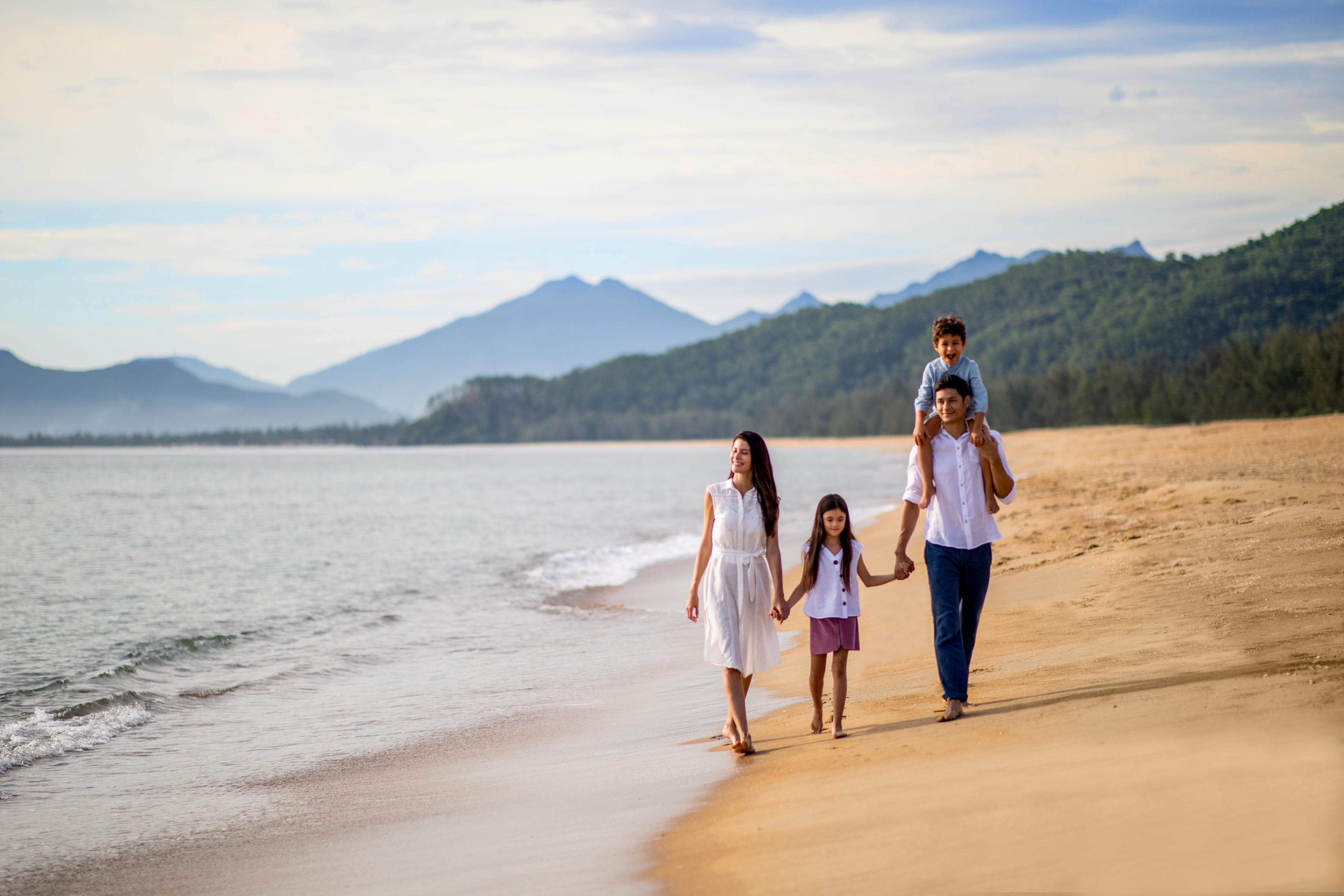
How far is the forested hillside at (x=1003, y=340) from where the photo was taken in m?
85.0

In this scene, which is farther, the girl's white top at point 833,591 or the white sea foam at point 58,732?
the white sea foam at point 58,732

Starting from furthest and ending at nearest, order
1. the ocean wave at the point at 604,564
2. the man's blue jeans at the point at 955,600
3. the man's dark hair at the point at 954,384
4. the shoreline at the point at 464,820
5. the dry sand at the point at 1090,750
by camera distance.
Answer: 1. the ocean wave at the point at 604,564
2. the man's blue jeans at the point at 955,600
3. the man's dark hair at the point at 954,384
4. the shoreline at the point at 464,820
5. the dry sand at the point at 1090,750

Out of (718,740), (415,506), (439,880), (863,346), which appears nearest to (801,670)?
(718,740)

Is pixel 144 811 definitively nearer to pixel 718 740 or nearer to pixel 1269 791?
pixel 718 740

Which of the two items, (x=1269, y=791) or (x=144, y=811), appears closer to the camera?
(x=1269, y=791)

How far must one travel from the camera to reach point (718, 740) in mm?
6629

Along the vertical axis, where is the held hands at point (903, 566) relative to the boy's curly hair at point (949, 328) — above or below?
below

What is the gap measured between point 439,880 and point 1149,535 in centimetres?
939

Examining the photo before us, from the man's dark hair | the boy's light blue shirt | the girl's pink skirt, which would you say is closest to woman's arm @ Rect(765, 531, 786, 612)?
the girl's pink skirt

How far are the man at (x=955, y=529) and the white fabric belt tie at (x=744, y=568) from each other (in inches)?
34.5

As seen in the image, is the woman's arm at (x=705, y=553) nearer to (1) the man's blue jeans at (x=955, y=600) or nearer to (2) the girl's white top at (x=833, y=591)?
(2) the girl's white top at (x=833, y=591)

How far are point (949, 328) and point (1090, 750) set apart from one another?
98.1 inches

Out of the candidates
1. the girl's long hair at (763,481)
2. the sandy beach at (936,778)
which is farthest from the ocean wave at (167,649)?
the girl's long hair at (763,481)

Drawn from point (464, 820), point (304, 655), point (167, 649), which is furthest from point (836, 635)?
point (167, 649)
